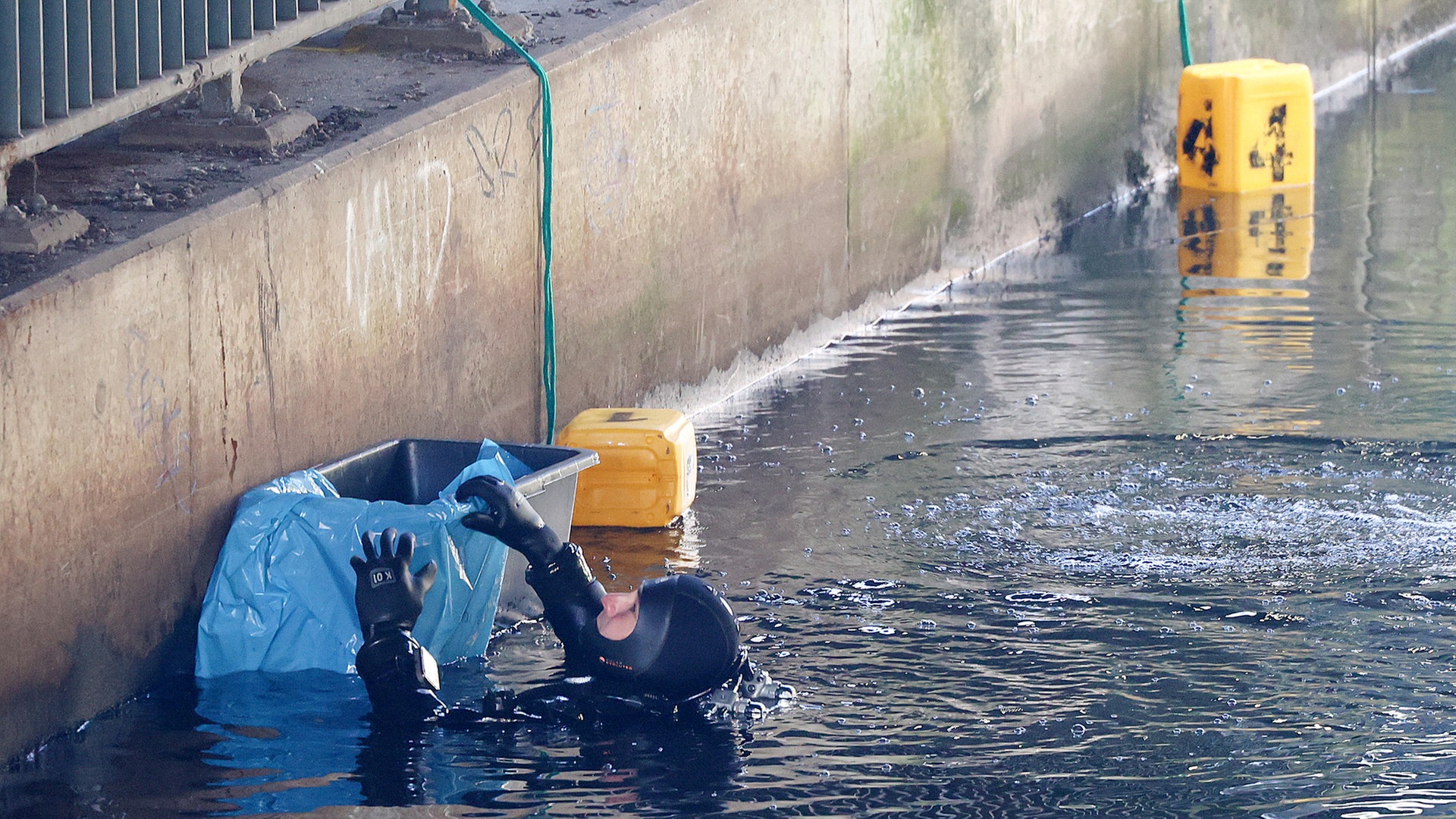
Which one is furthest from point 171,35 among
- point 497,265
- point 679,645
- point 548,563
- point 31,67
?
point 679,645

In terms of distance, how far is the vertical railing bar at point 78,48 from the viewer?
4844 mm

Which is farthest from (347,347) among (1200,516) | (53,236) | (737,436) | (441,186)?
(1200,516)

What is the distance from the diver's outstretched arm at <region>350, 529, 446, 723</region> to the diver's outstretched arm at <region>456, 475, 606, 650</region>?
0.64 feet

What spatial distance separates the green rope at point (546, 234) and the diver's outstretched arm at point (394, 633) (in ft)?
5.87

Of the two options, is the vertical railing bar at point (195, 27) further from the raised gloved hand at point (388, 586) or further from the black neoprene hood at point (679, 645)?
the black neoprene hood at point (679, 645)

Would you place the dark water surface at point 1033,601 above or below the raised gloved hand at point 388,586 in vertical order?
below

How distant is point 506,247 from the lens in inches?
245

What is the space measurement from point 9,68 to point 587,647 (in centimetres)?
184

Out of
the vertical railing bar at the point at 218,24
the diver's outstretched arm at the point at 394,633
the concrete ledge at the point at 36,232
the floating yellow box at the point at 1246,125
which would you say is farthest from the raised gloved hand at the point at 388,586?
the floating yellow box at the point at 1246,125

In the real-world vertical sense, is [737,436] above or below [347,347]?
below

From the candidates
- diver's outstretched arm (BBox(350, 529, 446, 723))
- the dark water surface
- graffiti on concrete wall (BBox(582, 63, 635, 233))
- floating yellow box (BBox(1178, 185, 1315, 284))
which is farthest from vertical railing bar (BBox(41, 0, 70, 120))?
floating yellow box (BBox(1178, 185, 1315, 284))

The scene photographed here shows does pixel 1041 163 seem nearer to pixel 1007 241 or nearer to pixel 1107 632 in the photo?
pixel 1007 241

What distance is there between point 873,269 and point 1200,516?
2.91 m

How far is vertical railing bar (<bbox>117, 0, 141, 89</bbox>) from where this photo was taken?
4980 mm
